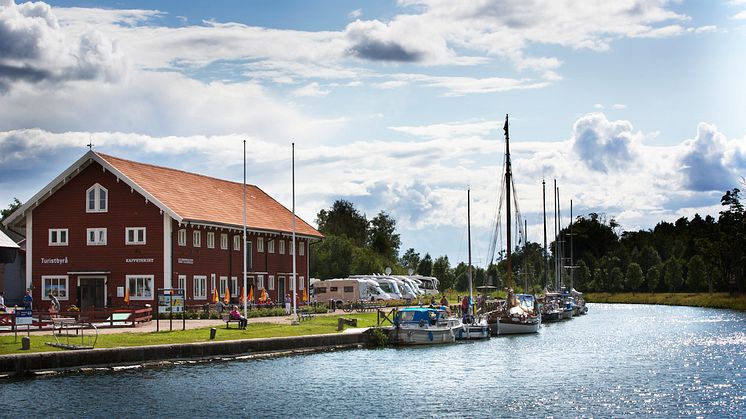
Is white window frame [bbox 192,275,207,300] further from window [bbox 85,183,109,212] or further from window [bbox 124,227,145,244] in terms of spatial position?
window [bbox 85,183,109,212]

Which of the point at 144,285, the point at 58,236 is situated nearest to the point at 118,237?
the point at 144,285

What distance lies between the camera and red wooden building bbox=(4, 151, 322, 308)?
226ft

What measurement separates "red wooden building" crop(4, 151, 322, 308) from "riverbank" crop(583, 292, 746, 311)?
191 feet

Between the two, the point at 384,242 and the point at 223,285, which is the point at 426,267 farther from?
the point at 223,285

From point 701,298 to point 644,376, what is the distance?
77.0 metres

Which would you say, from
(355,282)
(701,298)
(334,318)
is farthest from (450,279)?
(334,318)

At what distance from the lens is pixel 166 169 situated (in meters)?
78.9

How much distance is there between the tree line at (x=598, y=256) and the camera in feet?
377

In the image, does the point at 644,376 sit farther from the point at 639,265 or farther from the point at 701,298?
the point at 639,265

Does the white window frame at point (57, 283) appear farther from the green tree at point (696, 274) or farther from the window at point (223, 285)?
the green tree at point (696, 274)

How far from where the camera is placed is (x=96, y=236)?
7038cm

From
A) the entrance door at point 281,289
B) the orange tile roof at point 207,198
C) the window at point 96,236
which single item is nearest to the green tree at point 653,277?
the orange tile roof at point 207,198

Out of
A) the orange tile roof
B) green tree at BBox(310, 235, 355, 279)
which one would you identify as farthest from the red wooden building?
green tree at BBox(310, 235, 355, 279)

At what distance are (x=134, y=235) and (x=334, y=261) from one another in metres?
69.0
